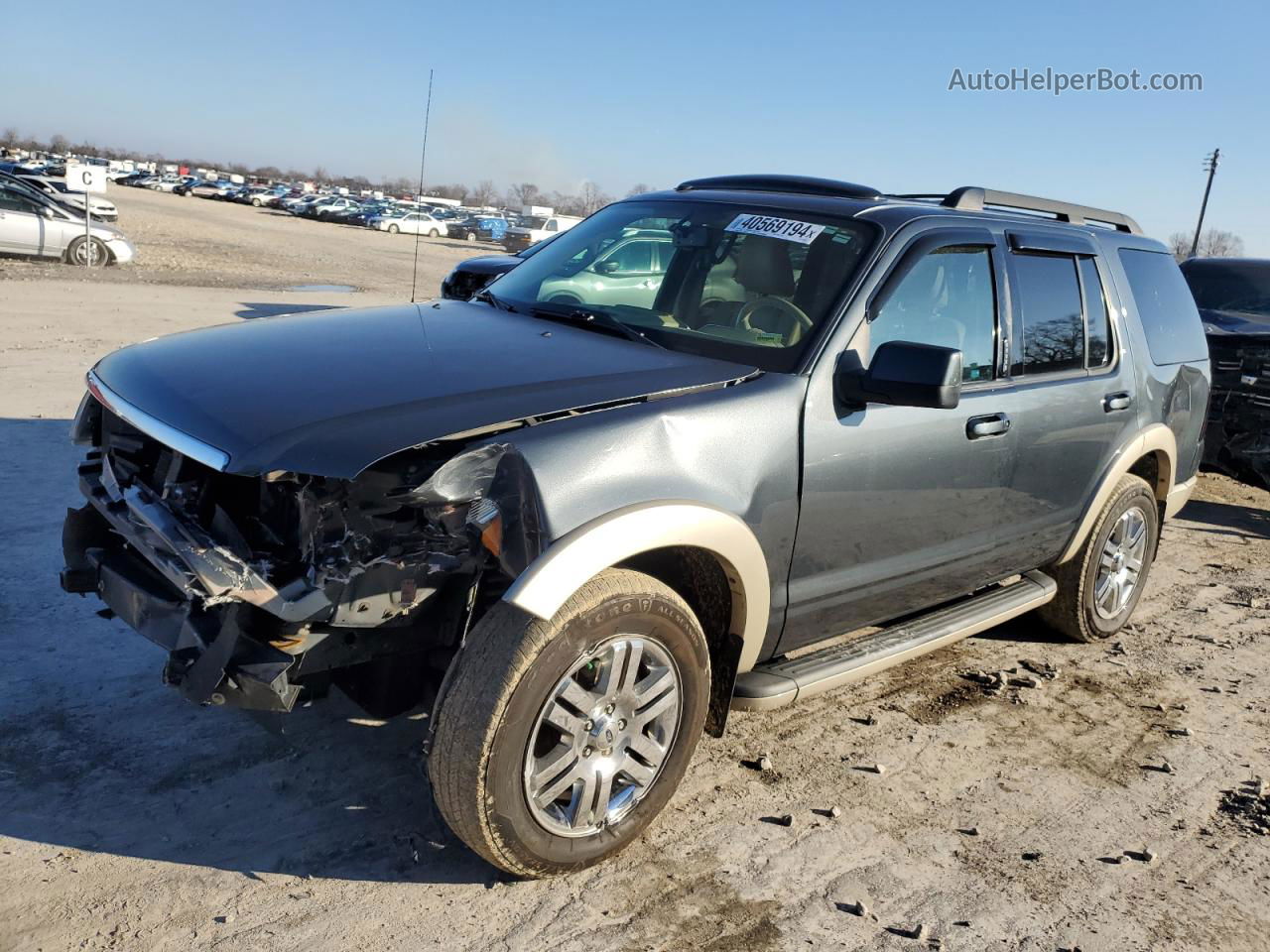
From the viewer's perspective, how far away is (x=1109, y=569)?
5379 mm

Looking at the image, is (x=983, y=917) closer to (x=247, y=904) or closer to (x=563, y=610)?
(x=563, y=610)

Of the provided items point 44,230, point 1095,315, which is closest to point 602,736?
point 1095,315

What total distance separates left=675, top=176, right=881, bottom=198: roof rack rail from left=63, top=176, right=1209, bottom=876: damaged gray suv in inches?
0.9

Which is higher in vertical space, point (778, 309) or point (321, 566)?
point (778, 309)

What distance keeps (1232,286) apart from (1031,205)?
6421 millimetres

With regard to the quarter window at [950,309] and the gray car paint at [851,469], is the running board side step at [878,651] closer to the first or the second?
the gray car paint at [851,469]

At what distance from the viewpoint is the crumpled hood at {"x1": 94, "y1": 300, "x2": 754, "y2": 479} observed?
275 cm

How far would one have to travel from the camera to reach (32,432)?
699 centimetres

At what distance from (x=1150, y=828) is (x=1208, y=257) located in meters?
8.50

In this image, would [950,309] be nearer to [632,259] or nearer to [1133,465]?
[632,259]

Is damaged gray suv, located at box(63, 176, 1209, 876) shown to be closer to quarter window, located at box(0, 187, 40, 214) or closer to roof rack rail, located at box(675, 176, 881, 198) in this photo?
roof rack rail, located at box(675, 176, 881, 198)

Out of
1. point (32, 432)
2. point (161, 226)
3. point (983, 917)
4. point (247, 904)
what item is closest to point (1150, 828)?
point (983, 917)

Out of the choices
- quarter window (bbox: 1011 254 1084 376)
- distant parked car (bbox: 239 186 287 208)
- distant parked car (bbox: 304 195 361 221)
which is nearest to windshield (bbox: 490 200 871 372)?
quarter window (bbox: 1011 254 1084 376)

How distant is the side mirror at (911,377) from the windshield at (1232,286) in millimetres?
7670
